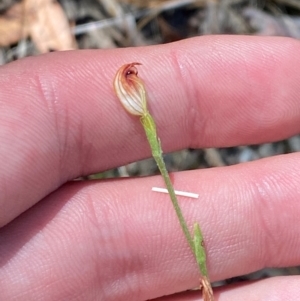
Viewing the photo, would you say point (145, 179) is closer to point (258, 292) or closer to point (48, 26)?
point (258, 292)

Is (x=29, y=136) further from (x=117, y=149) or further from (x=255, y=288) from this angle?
(x=255, y=288)

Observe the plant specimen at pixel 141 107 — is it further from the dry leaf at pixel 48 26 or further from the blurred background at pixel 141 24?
the dry leaf at pixel 48 26

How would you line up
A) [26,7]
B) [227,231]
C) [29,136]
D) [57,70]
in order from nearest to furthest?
1. [29,136]
2. [57,70]
3. [227,231]
4. [26,7]

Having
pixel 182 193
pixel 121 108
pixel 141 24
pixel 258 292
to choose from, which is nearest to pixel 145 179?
pixel 182 193

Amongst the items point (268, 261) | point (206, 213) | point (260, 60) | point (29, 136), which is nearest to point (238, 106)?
point (260, 60)

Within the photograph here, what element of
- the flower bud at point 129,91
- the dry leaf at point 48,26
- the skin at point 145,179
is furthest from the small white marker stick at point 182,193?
the dry leaf at point 48,26

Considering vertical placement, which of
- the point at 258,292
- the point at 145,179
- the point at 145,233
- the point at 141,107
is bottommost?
the point at 258,292
